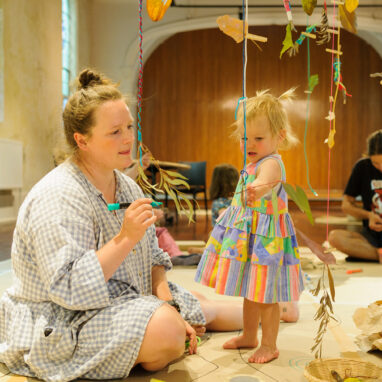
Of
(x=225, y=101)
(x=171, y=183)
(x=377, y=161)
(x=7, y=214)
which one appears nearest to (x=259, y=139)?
(x=171, y=183)

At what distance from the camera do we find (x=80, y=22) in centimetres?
644

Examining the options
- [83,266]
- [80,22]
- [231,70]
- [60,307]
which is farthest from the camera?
[231,70]

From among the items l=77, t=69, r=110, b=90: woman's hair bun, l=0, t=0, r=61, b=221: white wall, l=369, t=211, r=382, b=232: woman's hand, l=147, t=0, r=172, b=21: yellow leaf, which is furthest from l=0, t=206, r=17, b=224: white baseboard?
l=147, t=0, r=172, b=21: yellow leaf

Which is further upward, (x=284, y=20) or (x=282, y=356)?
(x=284, y=20)

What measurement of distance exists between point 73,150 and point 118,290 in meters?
0.45

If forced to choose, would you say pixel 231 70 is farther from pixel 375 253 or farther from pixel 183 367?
pixel 183 367

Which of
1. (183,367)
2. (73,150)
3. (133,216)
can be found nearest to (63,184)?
(73,150)

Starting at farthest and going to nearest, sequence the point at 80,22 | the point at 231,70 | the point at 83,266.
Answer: the point at 231,70
the point at 80,22
the point at 83,266

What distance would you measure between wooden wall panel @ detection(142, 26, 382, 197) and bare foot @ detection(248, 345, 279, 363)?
27.3 feet

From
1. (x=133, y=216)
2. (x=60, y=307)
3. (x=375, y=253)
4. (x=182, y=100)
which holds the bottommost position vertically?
(x=375, y=253)

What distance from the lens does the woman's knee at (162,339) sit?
4.28ft

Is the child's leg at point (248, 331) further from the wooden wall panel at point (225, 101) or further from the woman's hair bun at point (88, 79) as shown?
the wooden wall panel at point (225, 101)

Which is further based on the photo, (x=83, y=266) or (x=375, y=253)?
(x=375, y=253)

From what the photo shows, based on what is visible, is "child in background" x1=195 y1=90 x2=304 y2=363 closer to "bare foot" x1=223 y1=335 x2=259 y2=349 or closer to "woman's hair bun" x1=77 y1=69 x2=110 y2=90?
"bare foot" x1=223 y1=335 x2=259 y2=349
